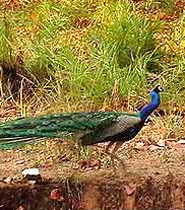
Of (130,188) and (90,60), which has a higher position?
(90,60)

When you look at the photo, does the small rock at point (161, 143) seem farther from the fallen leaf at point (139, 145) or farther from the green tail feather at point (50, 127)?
the green tail feather at point (50, 127)

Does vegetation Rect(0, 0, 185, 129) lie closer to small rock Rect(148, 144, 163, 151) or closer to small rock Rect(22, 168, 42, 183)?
small rock Rect(148, 144, 163, 151)

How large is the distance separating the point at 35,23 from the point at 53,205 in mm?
3060

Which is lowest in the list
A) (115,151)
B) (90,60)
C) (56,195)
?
(56,195)

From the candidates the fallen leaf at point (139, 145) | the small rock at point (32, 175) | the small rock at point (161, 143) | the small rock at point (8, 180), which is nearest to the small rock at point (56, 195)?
the small rock at point (32, 175)

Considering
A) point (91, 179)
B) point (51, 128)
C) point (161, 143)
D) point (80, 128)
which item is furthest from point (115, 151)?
point (161, 143)

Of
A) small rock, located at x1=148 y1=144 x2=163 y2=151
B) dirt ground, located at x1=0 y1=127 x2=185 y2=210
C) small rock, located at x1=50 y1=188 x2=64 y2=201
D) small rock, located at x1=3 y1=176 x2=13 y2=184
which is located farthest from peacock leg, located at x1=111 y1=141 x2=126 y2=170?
small rock, located at x1=3 y1=176 x2=13 y2=184

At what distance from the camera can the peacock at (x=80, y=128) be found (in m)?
3.96

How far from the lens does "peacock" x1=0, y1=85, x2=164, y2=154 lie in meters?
3.96

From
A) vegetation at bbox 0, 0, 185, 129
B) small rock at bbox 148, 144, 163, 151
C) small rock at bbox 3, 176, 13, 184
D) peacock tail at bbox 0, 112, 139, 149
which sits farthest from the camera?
vegetation at bbox 0, 0, 185, 129

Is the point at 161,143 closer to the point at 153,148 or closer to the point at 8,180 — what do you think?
the point at 153,148

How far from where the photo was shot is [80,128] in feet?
13.1

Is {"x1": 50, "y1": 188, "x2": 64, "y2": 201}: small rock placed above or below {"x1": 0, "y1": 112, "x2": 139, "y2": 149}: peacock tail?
below

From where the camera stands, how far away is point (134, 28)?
6031 millimetres
